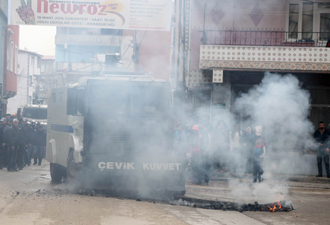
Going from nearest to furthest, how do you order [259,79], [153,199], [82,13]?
[153,199]
[82,13]
[259,79]

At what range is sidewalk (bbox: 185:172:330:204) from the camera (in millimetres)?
10086

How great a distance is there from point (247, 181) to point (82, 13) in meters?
6.67

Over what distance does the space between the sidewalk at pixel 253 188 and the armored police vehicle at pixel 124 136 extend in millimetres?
965

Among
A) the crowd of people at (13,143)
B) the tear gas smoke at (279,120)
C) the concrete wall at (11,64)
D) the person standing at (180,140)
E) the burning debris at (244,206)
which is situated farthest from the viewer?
the concrete wall at (11,64)

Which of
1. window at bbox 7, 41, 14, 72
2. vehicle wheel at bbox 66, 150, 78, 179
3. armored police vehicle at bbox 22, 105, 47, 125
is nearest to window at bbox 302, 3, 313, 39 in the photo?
vehicle wheel at bbox 66, 150, 78, 179

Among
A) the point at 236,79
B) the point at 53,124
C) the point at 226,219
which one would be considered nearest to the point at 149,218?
the point at 226,219

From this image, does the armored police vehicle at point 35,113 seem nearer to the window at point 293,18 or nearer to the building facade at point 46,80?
the building facade at point 46,80

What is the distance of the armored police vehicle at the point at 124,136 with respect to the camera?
31.6 ft

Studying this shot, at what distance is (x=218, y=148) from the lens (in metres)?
14.1

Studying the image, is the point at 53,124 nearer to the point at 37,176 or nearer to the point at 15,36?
the point at 37,176

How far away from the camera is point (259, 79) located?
1711cm

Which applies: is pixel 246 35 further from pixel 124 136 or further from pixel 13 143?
pixel 13 143

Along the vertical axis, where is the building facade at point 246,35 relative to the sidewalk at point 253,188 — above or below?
above

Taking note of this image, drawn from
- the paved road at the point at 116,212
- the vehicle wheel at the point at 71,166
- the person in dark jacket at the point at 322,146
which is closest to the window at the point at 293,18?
the person in dark jacket at the point at 322,146
